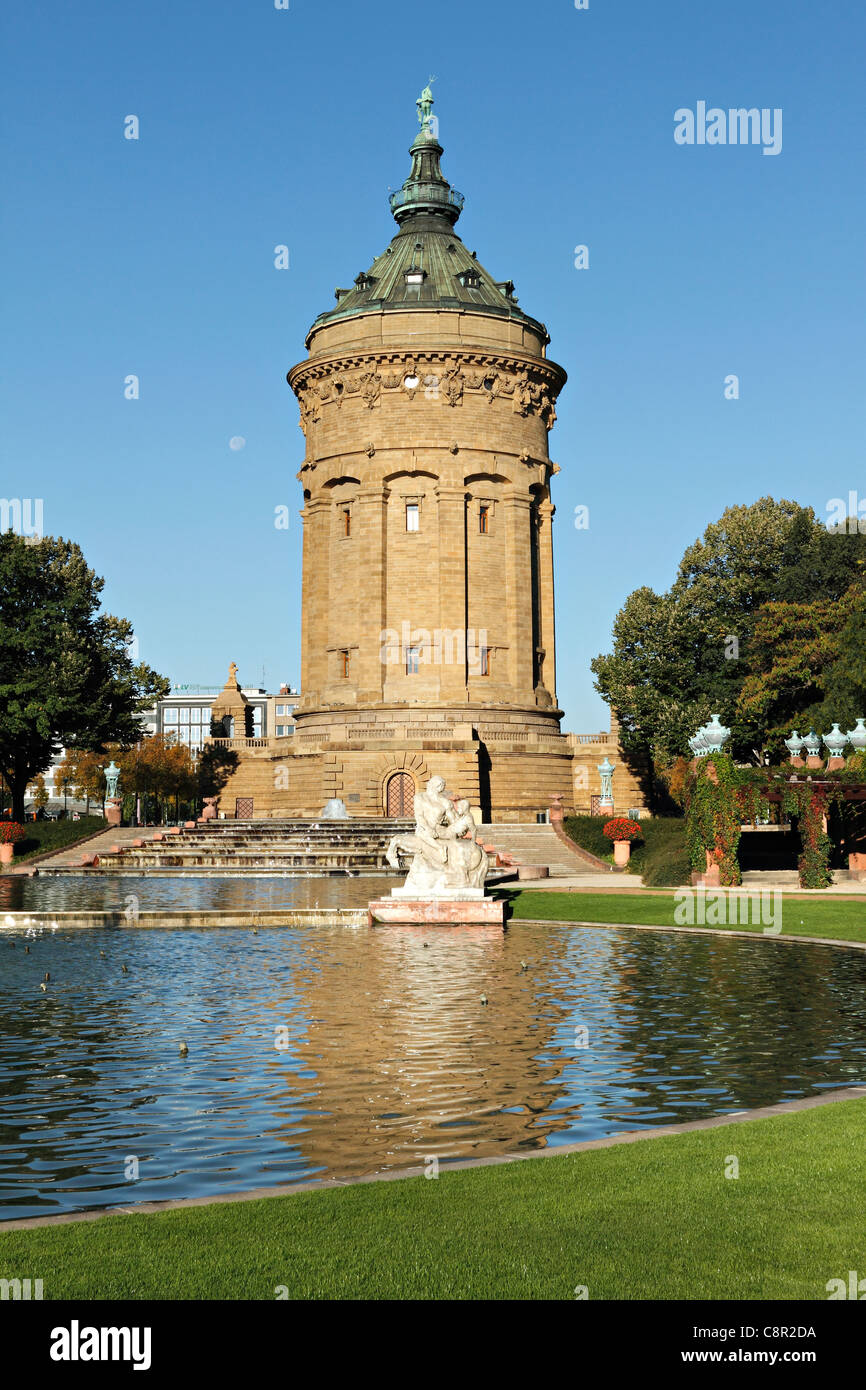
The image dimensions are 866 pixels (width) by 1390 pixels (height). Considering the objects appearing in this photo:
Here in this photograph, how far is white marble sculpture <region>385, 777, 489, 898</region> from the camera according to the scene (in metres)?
30.2

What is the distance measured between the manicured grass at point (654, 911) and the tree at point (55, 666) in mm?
36940

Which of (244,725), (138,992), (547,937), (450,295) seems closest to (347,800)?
(244,725)

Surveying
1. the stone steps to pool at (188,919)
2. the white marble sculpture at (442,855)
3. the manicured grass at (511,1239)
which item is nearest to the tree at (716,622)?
the white marble sculpture at (442,855)

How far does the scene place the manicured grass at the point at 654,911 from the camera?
94.3 feet

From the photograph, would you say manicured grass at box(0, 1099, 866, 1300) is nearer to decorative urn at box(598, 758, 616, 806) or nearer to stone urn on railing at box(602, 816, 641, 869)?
stone urn on railing at box(602, 816, 641, 869)

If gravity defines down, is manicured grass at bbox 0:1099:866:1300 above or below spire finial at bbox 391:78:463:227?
below

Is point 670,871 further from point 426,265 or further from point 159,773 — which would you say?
point 159,773

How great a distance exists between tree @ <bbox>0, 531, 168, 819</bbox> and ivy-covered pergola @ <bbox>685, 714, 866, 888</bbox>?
36.5 metres

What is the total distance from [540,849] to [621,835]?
17.9ft

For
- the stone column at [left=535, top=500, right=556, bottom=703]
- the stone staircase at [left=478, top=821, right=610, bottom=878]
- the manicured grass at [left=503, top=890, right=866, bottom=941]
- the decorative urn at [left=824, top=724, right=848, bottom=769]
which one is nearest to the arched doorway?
the stone staircase at [left=478, top=821, right=610, bottom=878]

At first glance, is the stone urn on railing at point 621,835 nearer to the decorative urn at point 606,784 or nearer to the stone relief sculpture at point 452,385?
the decorative urn at point 606,784

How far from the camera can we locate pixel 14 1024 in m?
16.5

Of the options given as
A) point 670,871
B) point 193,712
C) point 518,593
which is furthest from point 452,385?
point 193,712

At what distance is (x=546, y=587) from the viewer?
82750 millimetres
